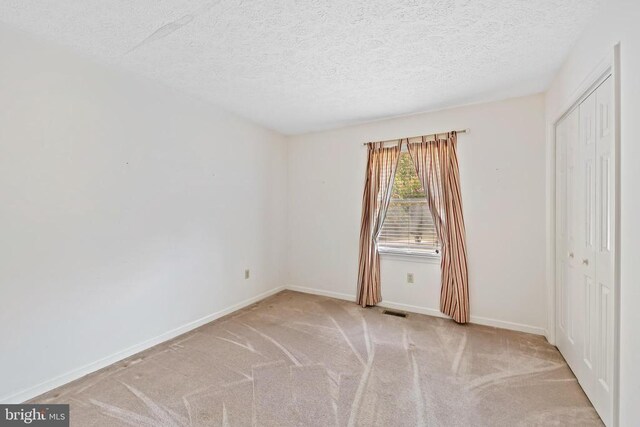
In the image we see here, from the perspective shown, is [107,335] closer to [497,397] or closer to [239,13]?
[239,13]

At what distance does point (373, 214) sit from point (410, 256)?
2.31ft

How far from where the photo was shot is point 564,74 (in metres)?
2.22

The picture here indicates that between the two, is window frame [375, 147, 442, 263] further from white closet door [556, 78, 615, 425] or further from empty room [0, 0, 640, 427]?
white closet door [556, 78, 615, 425]

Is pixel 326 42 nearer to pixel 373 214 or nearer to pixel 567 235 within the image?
pixel 373 214

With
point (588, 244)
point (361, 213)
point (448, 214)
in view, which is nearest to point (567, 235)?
point (588, 244)

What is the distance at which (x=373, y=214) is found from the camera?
12.0 ft

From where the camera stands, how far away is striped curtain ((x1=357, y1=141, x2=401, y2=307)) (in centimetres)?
358

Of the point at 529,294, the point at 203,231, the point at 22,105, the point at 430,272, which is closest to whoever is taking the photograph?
the point at 22,105

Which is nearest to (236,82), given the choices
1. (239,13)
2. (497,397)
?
(239,13)

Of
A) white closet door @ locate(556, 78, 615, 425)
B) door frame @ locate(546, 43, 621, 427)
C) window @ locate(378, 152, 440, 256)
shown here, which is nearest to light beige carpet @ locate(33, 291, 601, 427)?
white closet door @ locate(556, 78, 615, 425)

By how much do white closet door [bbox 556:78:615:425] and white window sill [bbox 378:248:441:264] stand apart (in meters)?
1.15

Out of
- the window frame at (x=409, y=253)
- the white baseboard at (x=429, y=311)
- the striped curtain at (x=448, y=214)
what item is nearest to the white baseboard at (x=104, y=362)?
the white baseboard at (x=429, y=311)

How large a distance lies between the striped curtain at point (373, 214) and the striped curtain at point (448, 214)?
0.47 m

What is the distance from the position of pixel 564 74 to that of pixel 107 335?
14.1 ft
